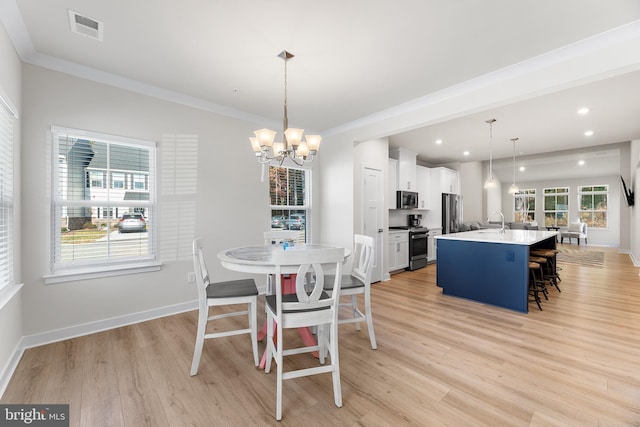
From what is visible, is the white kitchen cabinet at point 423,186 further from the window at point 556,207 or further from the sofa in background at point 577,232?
the window at point 556,207

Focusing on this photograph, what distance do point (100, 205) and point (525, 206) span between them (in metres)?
13.6

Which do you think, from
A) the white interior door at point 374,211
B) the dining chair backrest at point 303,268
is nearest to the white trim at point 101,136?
the dining chair backrest at point 303,268

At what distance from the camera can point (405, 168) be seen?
5.99m

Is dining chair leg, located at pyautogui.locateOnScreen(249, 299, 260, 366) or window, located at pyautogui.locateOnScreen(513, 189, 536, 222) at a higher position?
window, located at pyautogui.locateOnScreen(513, 189, 536, 222)

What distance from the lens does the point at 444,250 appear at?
13.8 feet

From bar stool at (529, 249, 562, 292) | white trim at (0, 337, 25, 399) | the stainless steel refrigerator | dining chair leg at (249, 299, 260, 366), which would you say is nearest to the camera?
white trim at (0, 337, 25, 399)

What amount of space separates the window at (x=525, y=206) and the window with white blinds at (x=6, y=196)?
1383 cm

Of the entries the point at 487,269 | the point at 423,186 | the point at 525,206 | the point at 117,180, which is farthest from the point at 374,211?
the point at 525,206

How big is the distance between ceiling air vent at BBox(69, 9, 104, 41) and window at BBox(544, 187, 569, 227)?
45.1ft

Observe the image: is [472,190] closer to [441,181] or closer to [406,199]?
[441,181]

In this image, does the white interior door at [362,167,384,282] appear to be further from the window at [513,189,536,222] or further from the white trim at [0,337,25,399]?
the window at [513,189,536,222]

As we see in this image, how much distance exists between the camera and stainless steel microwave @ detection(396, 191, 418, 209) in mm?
5805

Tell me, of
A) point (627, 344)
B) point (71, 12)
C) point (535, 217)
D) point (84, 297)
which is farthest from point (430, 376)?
point (535, 217)

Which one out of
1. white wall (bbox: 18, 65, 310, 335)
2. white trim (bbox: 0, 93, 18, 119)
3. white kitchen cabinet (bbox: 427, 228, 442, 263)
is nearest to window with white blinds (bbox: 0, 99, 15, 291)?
white trim (bbox: 0, 93, 18, 119)
